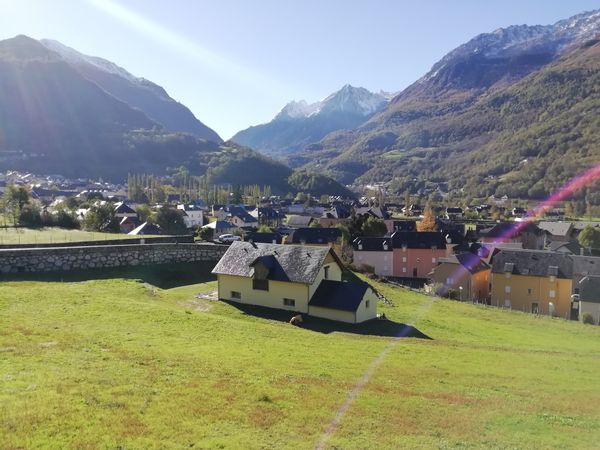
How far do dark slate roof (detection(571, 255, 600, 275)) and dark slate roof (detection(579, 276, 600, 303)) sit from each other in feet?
34.2

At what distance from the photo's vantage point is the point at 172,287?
36656 millimetres

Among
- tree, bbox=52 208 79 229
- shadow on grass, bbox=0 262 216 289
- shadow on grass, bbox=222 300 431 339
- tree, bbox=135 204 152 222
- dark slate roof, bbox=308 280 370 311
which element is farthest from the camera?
tree, bbox=135 204 152 222

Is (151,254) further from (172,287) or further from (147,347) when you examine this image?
(147,347)

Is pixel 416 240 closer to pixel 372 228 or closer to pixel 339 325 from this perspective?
pixel 372 228

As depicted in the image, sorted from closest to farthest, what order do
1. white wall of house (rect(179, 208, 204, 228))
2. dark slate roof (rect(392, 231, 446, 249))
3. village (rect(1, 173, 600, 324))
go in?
village (rect(1, 173, 600, 324)) → dark slate roof (rect(392, 231, 446, 249)) → white wall of house (rect(179, 208, 204, 228))

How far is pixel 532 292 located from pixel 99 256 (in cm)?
4832

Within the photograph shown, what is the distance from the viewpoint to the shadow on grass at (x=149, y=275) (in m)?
32.9

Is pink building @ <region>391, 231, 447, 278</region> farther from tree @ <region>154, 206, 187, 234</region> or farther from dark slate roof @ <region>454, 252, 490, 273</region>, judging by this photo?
tree @ <region>154, 206, 187, 234</region>

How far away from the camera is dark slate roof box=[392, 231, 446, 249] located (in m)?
74.9

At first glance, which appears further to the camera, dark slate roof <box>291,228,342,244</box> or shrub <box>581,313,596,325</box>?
dark slate roof <box>291,228,342,244</box>

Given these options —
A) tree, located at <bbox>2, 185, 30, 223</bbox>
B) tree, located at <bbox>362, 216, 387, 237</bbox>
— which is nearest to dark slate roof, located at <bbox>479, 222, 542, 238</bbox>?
tree, located at <bbox>362, 216, 387, 237</bbox>

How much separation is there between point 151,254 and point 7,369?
26117 mm

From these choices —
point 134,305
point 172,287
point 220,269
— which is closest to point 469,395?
point 134,305

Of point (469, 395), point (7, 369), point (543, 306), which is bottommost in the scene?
point (543, 306)
